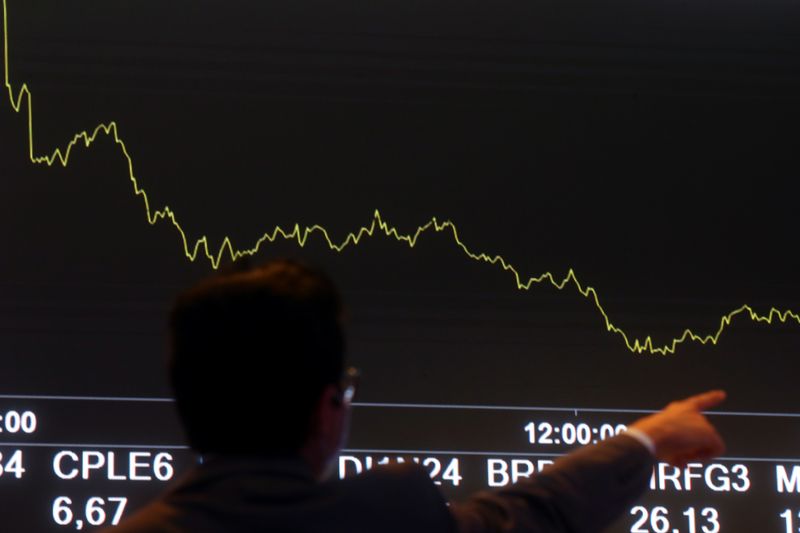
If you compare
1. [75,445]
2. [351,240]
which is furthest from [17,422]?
[351,240]

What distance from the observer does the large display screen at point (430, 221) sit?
2.90 meters

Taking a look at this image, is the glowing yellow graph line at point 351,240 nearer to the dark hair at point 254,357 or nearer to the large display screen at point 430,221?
the large display screen at point 430,221

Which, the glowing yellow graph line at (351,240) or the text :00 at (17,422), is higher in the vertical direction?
the glowing yellow graph line at (351,240)

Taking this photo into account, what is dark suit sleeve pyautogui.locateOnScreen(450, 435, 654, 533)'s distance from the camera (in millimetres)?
920

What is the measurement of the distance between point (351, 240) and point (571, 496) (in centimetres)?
212

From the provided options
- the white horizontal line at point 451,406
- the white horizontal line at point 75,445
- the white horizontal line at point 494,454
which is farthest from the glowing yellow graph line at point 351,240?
the white horizontal line at point 75,445

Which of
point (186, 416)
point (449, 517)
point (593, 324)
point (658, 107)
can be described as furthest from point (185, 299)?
point (658, 107)

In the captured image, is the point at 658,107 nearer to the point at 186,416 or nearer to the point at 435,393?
the point at 435,393

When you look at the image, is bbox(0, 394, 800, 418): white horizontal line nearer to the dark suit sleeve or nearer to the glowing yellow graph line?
the glowing yellow graph line

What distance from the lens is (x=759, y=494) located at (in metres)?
2.99

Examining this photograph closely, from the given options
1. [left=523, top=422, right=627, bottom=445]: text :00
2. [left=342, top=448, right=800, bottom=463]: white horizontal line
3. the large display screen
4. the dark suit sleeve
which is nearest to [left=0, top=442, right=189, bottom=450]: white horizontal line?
the large display screen

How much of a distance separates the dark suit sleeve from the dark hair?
0.43ft

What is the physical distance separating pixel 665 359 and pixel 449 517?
2.23 m

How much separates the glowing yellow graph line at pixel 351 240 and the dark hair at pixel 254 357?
209cm
